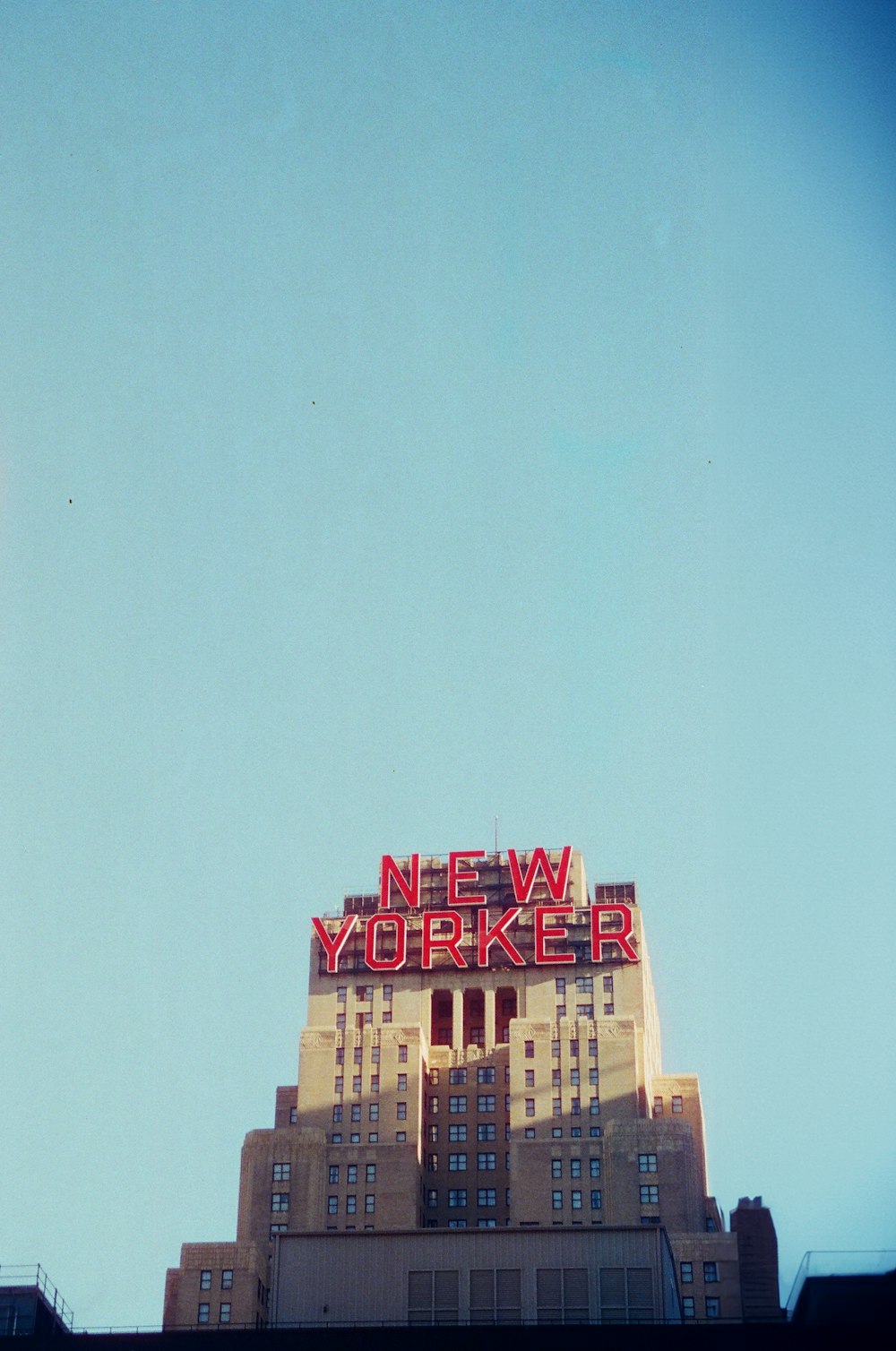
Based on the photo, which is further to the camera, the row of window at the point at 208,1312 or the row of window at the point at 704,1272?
the row of window at the point at 208,1312

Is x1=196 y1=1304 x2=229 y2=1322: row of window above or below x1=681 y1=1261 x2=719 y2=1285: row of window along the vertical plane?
below

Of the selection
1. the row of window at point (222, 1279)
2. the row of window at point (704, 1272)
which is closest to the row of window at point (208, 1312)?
the row of window at point (222, 1279)

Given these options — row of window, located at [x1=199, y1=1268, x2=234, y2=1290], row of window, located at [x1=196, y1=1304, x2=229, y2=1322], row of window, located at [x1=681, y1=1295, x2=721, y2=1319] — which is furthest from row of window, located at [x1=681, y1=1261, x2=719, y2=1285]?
row of window, located at [x1=196, y1=1304, x2=229, y2=1322]

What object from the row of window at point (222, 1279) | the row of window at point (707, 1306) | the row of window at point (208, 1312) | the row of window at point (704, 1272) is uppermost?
the row of window at point (222, 1279)

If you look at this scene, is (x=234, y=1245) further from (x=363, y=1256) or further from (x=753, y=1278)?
(x=753, y=1278)

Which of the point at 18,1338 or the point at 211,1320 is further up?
the point at 211,1320

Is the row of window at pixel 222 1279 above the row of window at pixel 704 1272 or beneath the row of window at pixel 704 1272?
above

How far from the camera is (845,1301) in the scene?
396ft

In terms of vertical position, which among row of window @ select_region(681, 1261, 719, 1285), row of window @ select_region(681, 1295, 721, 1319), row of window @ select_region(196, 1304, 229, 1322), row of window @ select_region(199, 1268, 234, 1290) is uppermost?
row of window @ select_region(199, 1268, 234, 1290)

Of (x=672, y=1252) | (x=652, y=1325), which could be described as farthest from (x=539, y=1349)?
(x=672, y=1252)

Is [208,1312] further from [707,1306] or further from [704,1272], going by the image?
[707,1306]

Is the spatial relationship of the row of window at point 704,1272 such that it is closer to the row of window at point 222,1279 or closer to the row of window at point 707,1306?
the row of window at point 707,1306

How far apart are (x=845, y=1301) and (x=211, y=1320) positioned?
86.8 m

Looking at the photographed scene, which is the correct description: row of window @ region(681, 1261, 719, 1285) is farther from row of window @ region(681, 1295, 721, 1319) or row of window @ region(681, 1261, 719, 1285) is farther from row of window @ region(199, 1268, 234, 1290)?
row of window @ region(199, 1268, 234, 1290)
